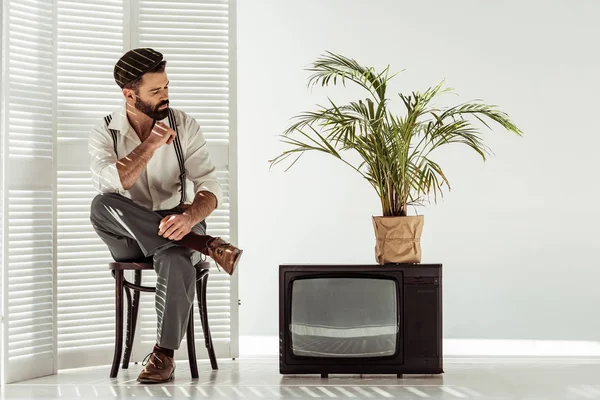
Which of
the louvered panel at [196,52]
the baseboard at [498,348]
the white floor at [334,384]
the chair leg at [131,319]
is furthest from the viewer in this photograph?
the baseboard at [498,348]

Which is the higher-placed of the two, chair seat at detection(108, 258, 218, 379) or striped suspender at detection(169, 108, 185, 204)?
striped suspender at detection(169, 108, 185, 204)

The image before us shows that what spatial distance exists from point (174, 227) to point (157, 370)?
1.92 ft

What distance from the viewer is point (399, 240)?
143 inches

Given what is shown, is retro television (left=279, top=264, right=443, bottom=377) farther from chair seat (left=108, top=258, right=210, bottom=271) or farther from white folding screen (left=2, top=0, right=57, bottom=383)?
white folding screen (left=2, top=0, right=57, bottom=383)

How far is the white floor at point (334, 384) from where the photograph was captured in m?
3.20

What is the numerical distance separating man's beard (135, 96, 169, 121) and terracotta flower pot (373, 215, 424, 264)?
1.05m

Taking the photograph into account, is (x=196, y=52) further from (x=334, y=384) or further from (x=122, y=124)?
(x=334, y=384)

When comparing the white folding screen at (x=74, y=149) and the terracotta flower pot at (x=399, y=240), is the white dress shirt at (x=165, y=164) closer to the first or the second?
the white folding screen at (x=74, y=149)

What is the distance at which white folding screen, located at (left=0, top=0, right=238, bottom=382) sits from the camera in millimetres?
3703

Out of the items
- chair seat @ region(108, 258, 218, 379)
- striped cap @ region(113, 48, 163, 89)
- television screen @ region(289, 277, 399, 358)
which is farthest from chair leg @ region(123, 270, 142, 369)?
striped cap @ region(113, 48, 163, 89)

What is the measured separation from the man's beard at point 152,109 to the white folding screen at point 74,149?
496 millimetres

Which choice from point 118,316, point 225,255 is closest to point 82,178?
point 118,316

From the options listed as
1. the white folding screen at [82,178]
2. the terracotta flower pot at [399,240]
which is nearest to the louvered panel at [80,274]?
the white folding screen at [82,178]

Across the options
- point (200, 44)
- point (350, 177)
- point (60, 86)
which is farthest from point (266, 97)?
point (60, 86)
